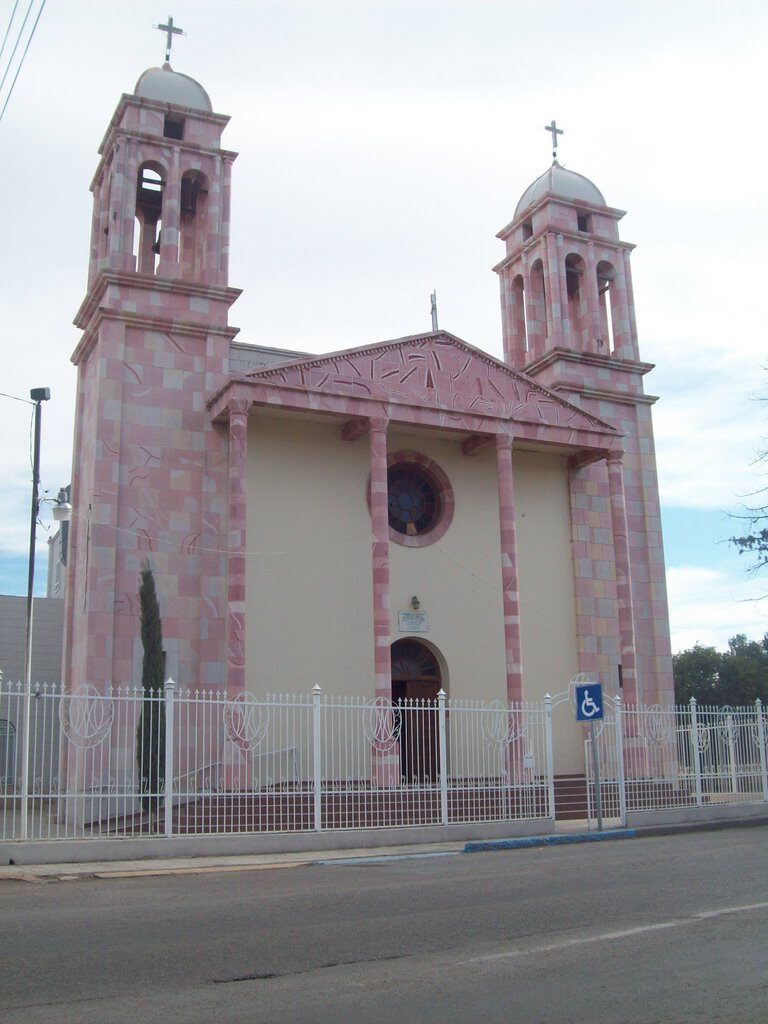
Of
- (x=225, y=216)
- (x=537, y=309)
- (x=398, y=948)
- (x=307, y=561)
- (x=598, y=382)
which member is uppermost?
(x=225, y=216)

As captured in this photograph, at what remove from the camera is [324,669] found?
21.8 metres

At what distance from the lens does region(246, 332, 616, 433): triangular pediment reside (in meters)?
21.8

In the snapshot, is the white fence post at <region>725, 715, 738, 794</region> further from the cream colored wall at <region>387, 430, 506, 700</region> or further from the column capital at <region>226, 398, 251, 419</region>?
the column capital at <region>226, 398, 251, 419</region>

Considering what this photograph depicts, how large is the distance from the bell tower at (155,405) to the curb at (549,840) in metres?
7.25

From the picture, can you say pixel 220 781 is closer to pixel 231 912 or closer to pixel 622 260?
pixel 231 912

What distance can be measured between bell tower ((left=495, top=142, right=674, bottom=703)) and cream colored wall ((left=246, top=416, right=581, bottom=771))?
0.72 metres

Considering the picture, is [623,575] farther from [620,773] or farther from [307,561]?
[620,773]

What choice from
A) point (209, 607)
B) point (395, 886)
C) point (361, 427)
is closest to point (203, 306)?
point (361, 427)

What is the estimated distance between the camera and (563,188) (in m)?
28.9

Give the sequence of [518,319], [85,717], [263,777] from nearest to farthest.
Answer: [85,717] < [263,777] < [518,319]

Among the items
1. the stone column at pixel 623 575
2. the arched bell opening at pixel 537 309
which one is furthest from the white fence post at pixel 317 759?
the arched bell opening at pixel 537 309

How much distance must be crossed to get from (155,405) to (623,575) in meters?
11.3

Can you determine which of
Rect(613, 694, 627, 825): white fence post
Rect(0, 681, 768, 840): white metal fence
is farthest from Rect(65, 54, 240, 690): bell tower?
Rect(613, 694, 627, 825): white fence post

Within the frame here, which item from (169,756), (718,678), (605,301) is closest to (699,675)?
(718,678)
